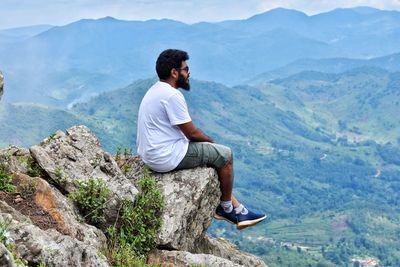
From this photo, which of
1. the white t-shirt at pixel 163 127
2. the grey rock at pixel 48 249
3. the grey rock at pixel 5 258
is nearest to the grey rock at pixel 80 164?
the white t-shirt at pixel 163 127

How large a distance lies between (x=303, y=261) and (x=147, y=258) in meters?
189

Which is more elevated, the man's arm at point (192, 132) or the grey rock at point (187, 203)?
the man's arm at point (192, 132)

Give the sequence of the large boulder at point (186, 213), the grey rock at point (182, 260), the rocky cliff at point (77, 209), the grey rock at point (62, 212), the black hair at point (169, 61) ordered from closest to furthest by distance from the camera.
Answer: the rocky cliff at point (77, 209), the grey rock at point (62, 212), the grey rock at point (182, 260), the large boulder at point (186, 213), the black hair at point (169, 61)

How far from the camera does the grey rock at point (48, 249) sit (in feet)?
25.5

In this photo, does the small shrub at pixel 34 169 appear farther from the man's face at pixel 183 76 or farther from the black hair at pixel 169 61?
the man's face at pixel 183 76

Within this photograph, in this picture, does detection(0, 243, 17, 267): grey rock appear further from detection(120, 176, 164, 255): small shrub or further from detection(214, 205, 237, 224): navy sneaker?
detection(214, 205, 237, 224): navy sneaker

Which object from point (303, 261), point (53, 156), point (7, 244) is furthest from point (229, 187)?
point (303, 261)

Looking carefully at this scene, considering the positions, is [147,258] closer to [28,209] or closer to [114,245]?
[114,245]

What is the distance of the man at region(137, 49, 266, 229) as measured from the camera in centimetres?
1224

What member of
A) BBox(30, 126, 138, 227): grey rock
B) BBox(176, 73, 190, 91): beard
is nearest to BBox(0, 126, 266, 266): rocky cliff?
BBox(30, 126, 138, 227): grey rock

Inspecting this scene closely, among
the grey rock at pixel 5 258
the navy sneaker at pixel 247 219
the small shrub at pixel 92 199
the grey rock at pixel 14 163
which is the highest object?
the grey rock at pixel 5 258

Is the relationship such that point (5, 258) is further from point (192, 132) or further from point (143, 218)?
point (192, 132)

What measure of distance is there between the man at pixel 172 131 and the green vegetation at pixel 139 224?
683mm

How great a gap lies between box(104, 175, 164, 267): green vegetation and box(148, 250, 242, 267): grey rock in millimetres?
252
